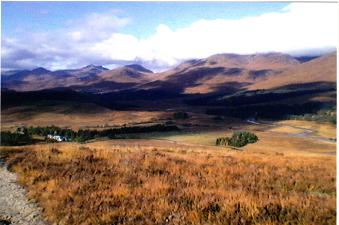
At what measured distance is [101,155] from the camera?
14867mm

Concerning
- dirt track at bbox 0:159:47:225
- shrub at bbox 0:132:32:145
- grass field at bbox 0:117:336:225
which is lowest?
shrub at bbox 0:132:32:145

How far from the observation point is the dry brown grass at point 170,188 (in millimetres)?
7914

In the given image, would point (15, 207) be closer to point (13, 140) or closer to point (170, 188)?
point (170, 188)

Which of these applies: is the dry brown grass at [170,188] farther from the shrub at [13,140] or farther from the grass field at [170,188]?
the shrub at [13,140]

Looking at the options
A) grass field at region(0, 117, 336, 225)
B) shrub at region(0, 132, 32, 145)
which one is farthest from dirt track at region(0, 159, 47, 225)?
shrub at region(0, 132, 32, 145)

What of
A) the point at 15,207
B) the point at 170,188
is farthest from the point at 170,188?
the point at 15,207

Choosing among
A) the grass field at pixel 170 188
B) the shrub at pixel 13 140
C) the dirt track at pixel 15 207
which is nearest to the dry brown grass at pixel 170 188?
the grass field at pixel 170 188

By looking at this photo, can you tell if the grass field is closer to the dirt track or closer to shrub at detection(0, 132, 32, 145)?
the dirt track

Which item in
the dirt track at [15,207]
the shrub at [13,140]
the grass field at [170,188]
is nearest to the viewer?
the grass field at [170,188]

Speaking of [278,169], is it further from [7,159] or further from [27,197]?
[7,159]

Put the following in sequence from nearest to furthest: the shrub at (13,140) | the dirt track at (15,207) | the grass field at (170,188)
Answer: the grass field at (170,188) → the dirt track at (15,207) → the shrub at (13,140)

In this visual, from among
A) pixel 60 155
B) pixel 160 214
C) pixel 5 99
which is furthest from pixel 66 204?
pixel 5 99

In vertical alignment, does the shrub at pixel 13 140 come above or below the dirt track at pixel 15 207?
below

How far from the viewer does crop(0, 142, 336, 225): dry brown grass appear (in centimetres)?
791
